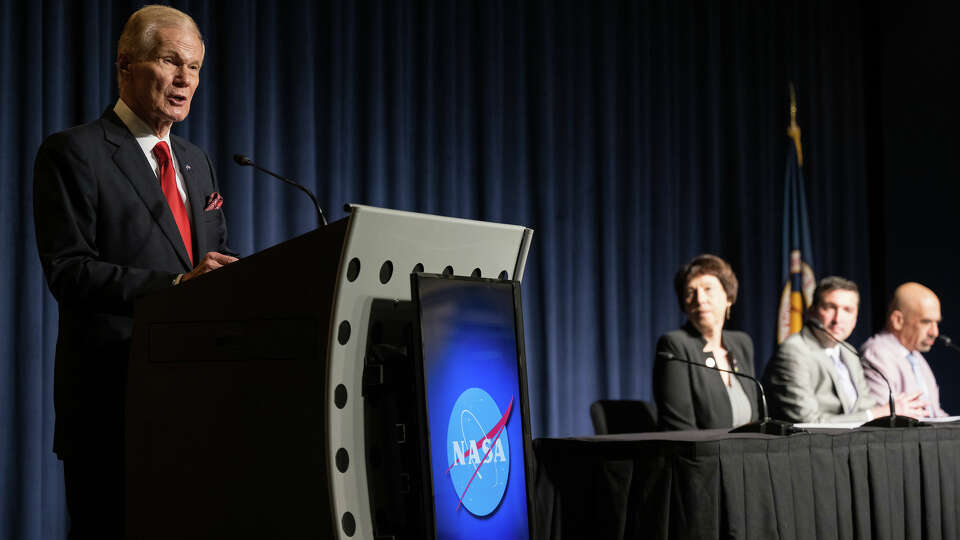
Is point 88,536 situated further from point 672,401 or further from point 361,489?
point 672,401

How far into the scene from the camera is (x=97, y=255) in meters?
1.68

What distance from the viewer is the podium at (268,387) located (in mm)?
1350

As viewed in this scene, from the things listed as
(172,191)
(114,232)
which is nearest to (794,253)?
(172,191)

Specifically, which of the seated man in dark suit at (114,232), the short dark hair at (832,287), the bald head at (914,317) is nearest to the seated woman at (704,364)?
the short dark hair at (832,287)

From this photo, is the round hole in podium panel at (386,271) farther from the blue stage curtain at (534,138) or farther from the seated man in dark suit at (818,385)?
the seated man in dark suit at (818,385)

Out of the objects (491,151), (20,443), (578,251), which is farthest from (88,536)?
(578,251)

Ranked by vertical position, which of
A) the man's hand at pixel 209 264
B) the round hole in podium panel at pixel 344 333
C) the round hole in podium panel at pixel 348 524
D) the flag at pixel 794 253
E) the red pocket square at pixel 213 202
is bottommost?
the round hole in podium panel at pixel 348 524

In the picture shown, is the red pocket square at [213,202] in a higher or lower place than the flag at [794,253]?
lower

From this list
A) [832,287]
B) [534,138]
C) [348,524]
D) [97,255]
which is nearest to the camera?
[348,524]

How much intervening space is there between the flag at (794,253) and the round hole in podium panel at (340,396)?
5.66 m

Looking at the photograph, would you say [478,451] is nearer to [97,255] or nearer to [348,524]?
[348,524]

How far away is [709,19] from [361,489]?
569 centimetres

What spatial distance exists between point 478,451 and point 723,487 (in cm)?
112

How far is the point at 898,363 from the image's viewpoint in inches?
197
